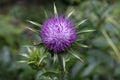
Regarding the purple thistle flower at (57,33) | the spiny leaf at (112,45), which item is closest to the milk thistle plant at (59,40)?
the purple thistle flower at (57,33)

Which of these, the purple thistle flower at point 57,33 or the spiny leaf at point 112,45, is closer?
the purple thistle flower at point 57,33

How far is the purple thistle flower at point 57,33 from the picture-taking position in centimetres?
233

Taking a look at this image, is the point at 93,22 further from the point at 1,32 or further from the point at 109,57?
the point at 1,32

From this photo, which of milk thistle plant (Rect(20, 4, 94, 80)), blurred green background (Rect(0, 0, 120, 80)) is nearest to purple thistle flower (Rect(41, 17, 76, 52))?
milk thistle plant (Rect(20, 4, 94, 80))

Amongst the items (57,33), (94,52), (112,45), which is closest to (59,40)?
(57,33)

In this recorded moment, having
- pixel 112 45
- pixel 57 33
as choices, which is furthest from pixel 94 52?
pixel 57 33

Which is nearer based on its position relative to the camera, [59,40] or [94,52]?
[59,40]

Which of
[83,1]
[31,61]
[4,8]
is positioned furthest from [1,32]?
[31,61]

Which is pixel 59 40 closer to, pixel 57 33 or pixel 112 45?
pixel 57 33

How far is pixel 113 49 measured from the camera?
374 centimetres

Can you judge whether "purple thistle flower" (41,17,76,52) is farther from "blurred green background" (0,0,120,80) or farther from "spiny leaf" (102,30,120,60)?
"spiny leaf" (102,30,120,60)

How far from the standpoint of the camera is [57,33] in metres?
2.39

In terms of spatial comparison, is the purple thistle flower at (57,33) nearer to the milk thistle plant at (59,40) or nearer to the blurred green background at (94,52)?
the milk thistle plant at (59,40)

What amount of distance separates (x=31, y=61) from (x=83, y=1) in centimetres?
192
